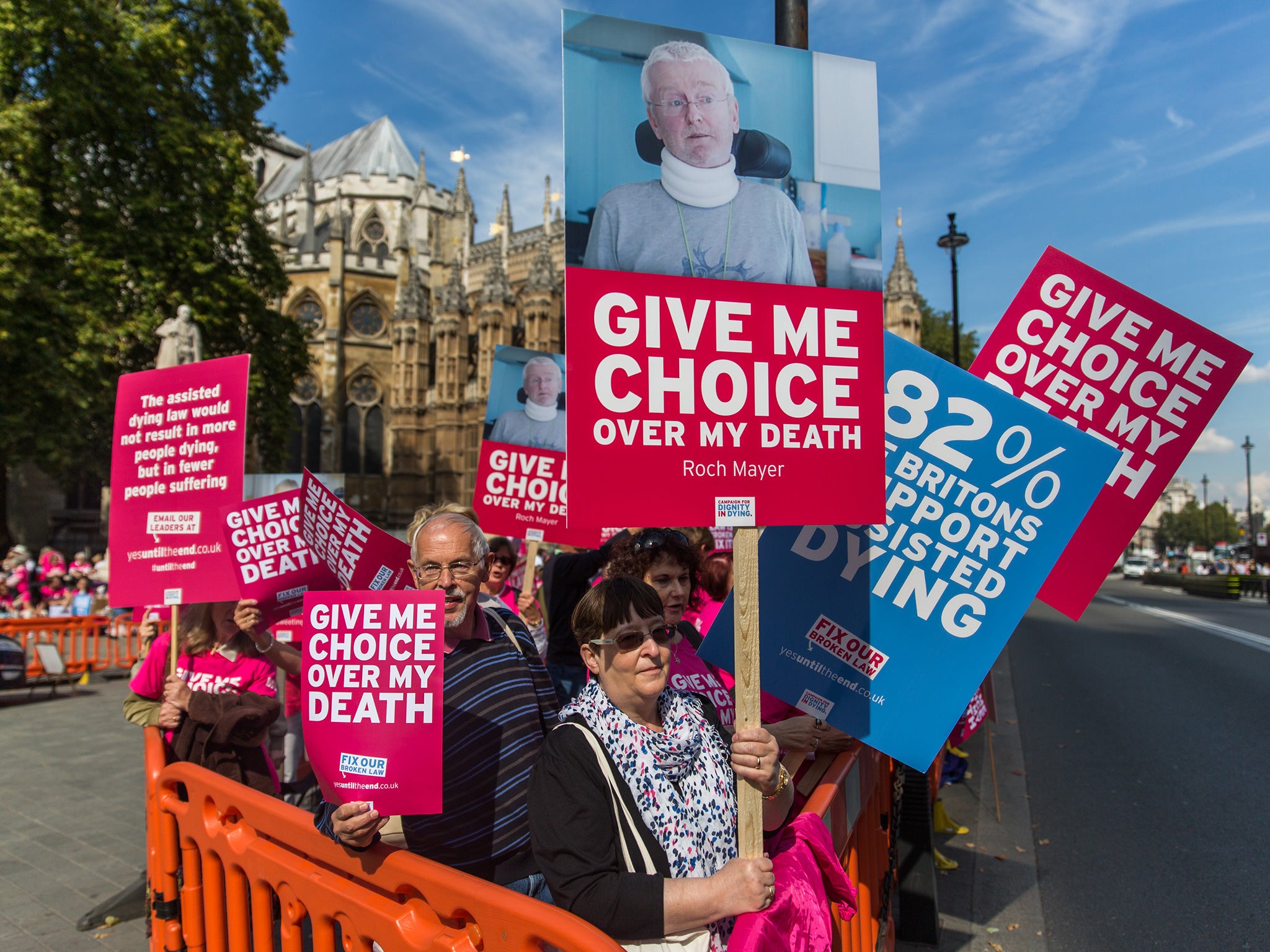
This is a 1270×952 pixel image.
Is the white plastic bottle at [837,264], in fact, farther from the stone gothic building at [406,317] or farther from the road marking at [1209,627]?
the stone gothic building at [406,317]

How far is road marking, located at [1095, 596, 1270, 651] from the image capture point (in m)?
14.1

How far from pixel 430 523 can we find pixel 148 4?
840 inches

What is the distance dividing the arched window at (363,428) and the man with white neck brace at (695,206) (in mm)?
41987

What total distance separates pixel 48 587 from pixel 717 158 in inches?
805

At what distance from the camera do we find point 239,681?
389 cm

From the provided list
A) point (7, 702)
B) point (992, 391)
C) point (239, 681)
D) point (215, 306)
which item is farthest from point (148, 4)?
point (992, 391)

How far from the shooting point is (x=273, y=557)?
3.72 m

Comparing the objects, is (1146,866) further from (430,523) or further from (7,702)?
(7,702)

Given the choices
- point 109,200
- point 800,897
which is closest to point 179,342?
point 800,897

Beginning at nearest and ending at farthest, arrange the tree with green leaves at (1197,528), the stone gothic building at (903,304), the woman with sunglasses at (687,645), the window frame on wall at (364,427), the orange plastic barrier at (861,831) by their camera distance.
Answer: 1. the orange plastic barrier at (861,831)
2. the woman with sunglasses at (687,645)
3. the stone gothic building at (903,304)
4. the window frame on wall at (364,427)
5. the tree with green leaves at (1197,528)

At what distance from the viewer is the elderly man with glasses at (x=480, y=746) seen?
2352mm

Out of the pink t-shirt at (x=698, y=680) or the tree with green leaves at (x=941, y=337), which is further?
the tree with green leaves at (x=941, y=337)

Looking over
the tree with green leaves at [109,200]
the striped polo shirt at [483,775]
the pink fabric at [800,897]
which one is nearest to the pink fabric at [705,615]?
the striped polo shirt at [483,775]

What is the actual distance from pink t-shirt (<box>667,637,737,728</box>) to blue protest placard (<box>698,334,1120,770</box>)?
15 centimetres
